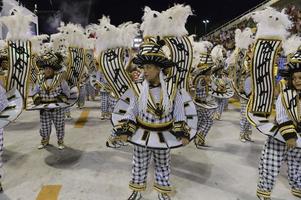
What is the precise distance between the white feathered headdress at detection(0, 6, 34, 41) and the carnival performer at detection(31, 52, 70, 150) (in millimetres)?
698

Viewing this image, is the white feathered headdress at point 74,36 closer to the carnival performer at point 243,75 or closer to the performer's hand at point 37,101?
the performer's hand at point 37,101

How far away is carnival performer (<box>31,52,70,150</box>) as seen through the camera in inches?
228

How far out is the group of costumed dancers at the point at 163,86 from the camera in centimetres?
343

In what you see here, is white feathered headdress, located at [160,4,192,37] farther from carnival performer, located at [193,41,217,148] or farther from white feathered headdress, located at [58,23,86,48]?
white feathered headdress, located at [58,23,86,48]

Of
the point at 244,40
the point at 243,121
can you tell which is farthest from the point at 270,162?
the point at 244,40

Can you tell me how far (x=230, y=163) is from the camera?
18.1 ft

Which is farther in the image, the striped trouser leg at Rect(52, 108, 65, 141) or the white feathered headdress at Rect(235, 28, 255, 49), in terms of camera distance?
the white feathered headdress at Rect(235, 28, 255, 49)

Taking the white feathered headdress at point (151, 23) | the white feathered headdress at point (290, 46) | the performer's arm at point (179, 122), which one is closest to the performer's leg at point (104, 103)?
the white feathered headdress at point (151, 23)

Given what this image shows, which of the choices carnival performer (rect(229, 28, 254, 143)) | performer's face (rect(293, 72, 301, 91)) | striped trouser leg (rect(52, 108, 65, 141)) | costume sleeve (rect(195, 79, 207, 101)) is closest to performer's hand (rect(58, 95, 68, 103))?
striped trouser leg (rect(52, 108, 65, 141))

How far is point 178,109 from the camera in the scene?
3.49 m

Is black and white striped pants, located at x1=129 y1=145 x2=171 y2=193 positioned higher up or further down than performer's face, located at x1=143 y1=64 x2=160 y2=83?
further down

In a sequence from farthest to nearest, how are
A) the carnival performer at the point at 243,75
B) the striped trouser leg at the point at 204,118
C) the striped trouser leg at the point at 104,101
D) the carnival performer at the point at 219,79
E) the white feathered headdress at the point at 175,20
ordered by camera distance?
the striped trouser leg at the point at 104,101
the carnival performer at the point at 219,79
the carnival performer at the point at 243,75
the striped trouser leg at the point at 204,118
the white feathered headdress at the point at 175,20

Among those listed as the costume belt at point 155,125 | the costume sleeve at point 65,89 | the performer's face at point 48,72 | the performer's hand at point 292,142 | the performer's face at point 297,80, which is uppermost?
the performer's face at point 297,80

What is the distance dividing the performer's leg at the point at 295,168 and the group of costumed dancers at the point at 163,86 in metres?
0.01
